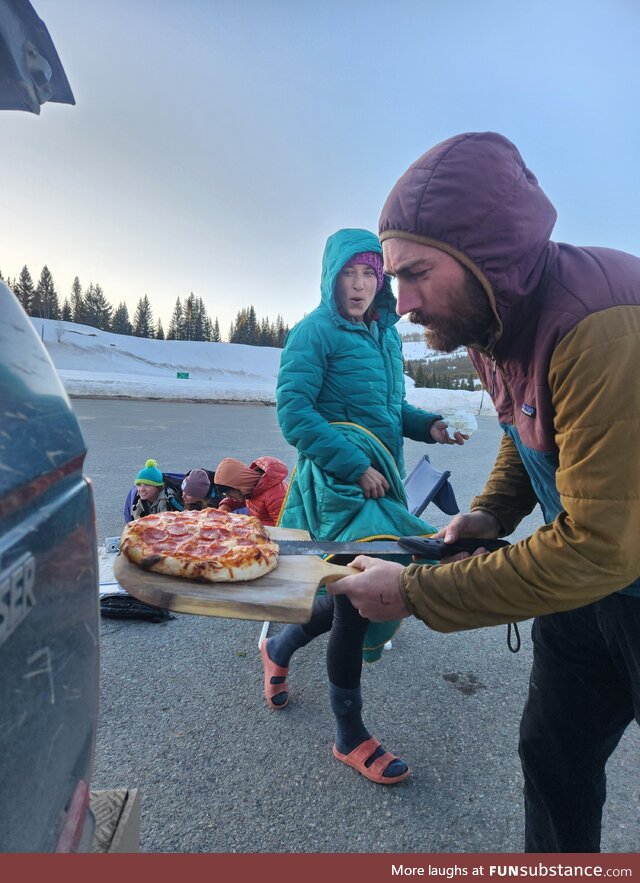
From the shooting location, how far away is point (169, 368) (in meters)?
38.8

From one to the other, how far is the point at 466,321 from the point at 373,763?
6.32 feet

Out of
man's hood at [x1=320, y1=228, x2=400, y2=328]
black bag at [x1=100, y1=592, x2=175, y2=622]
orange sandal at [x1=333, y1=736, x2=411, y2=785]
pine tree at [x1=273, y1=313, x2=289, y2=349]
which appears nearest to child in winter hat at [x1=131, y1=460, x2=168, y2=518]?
black bag at [x1=100, y1=592, x2=175, y2=622]

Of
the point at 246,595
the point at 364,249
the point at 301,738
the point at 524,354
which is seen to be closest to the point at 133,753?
the point at 301,738

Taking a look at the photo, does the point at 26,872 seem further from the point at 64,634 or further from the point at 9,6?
the point at 9,6

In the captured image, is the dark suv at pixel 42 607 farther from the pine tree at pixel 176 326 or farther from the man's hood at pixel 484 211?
the pine tree at pixel 176 326

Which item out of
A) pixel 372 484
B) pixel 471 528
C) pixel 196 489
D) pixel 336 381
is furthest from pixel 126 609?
pixel 471 528

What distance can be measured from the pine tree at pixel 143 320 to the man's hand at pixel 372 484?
56564 millimetres

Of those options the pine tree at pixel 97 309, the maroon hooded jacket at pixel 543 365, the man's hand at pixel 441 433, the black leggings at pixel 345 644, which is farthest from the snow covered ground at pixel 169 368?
the maroon hooded jacket at pixel 543 365

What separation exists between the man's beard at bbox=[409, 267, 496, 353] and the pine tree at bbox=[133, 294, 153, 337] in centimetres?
5734

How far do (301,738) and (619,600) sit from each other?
5.68 feet

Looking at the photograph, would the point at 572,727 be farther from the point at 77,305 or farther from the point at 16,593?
the point at 77,305

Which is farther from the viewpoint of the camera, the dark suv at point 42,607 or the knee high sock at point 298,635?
the knee high sock at point 298,635

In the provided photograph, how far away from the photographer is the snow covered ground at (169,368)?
2181 centimetres

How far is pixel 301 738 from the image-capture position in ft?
8.26
